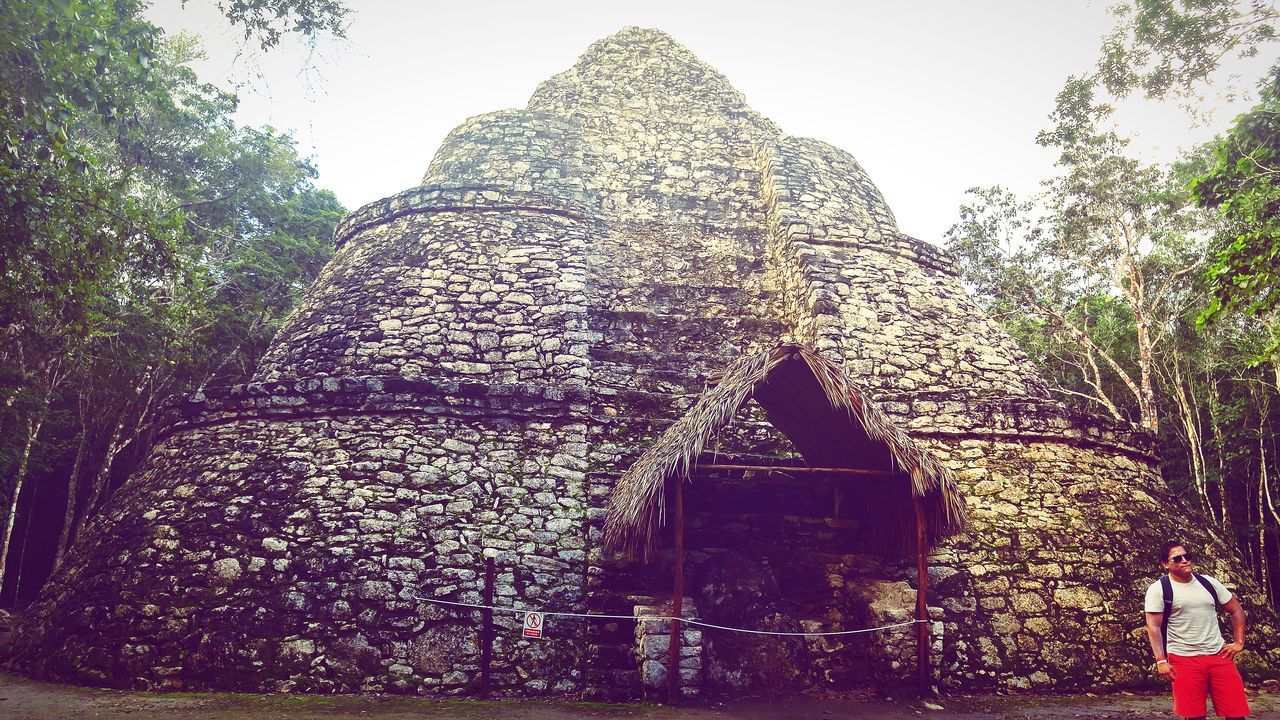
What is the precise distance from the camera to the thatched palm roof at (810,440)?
540 cm

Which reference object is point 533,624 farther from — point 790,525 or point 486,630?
point 790,525

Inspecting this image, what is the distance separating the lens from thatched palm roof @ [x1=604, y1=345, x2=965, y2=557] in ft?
17.7

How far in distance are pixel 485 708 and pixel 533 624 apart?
0.72 metres

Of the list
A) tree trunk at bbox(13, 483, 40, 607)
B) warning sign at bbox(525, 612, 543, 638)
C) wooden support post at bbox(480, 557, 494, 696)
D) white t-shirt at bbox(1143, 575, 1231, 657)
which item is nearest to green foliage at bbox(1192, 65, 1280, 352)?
white t-shirt at bbox(1143, 575, 1231, 657)

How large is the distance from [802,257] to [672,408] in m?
3.17

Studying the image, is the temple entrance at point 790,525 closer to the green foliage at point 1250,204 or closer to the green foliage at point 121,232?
the green foliage at point 1250,204

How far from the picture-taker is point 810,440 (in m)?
6.24

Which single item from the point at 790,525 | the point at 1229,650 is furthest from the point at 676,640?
the point at 1229,650

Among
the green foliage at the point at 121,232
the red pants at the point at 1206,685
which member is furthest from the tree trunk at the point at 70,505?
the red pants at the point at 1206,685

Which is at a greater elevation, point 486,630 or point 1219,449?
point 1219,449

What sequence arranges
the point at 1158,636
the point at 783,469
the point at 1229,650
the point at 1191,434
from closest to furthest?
the point at 1229,650 < the point at 1158,636 < the point at 783,469 < the point at 1191,434

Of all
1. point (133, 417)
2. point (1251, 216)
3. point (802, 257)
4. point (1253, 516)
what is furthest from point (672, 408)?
point (1253, 516)

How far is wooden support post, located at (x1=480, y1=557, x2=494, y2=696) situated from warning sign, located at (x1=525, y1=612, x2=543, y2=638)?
34 cm

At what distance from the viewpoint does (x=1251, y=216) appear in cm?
588
